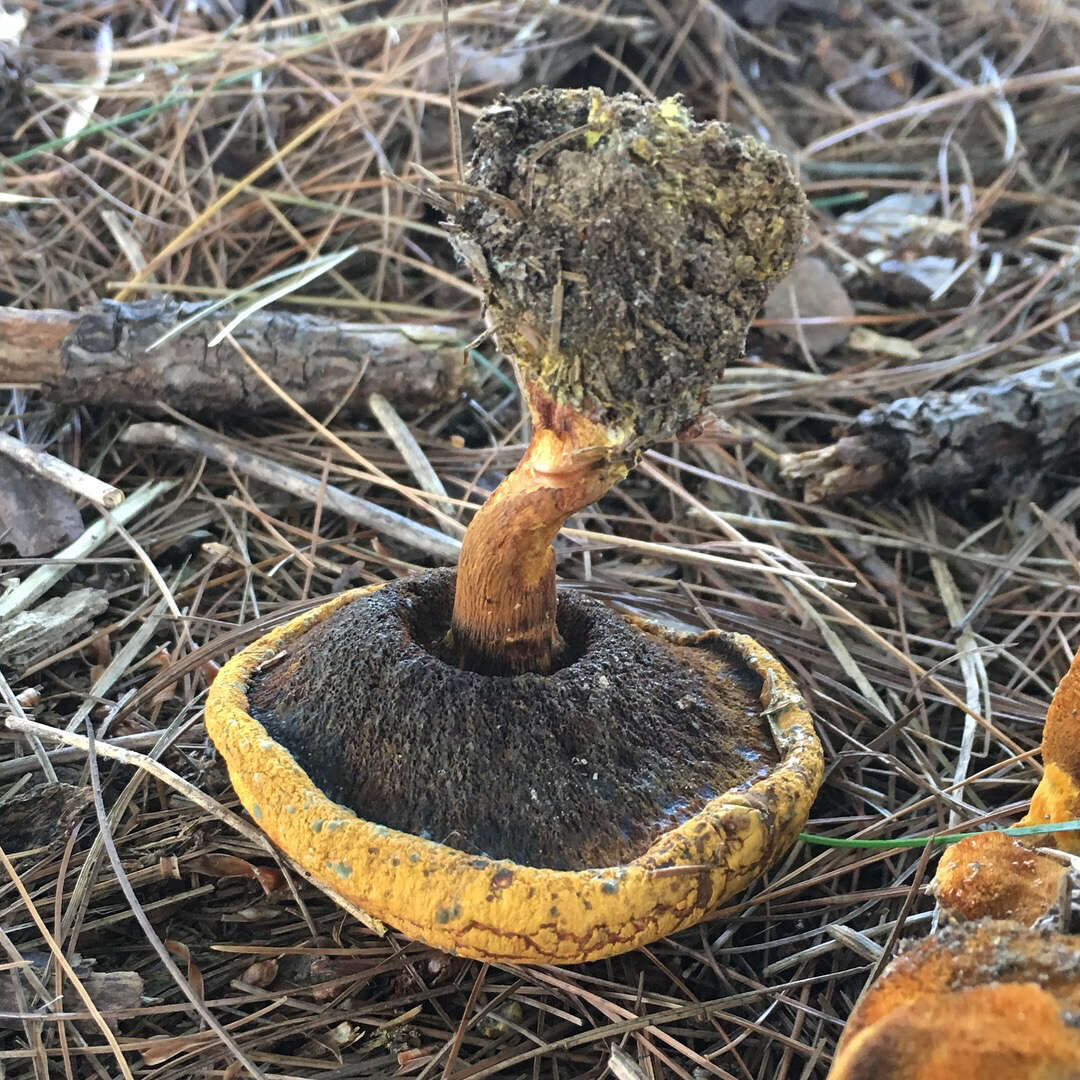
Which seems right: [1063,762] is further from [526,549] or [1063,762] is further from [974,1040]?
[526,549]

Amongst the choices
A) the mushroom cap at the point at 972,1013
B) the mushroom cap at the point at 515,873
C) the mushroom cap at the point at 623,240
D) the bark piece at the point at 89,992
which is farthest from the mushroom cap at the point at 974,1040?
the bark piece at the point at 89,992

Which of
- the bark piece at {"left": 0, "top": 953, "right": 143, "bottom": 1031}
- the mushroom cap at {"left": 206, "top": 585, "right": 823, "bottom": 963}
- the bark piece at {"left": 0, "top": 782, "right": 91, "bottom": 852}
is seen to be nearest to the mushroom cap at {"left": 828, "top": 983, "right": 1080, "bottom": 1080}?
the mushroom cap at {"left": 206, "top": 585, "right": 823, "bottom": 963}

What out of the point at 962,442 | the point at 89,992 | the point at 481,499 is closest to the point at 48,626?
the point at 89,992

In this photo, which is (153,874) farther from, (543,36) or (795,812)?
(543,36)

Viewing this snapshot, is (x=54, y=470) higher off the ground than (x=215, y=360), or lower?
lower

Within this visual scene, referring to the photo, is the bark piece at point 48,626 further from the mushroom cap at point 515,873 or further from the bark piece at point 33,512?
the mushroom cap at point 515,873

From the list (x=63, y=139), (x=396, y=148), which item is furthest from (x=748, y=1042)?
(x=63, y=139)
